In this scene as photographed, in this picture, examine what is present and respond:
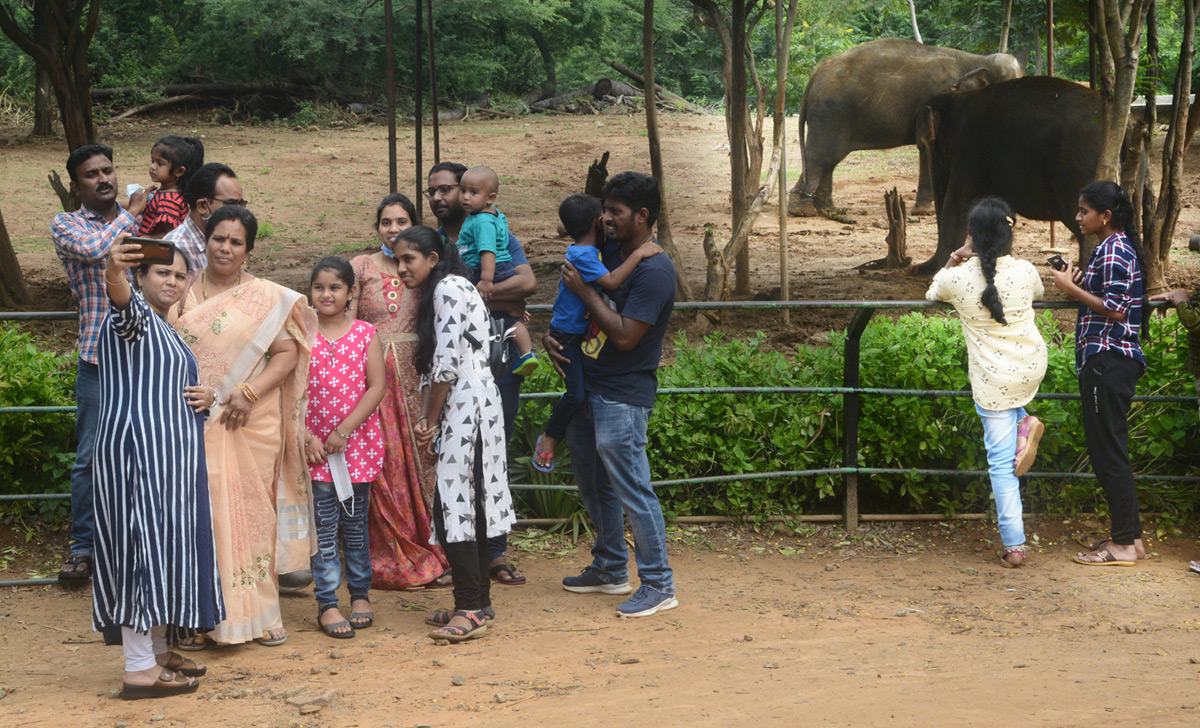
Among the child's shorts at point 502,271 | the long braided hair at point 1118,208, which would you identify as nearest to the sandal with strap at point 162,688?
the child's shorts at point 502,271

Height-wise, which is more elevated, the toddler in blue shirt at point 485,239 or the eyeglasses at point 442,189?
the eyeglasses at point 442,189

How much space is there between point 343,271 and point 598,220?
3.06 ft

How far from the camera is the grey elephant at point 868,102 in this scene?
14.9 meters

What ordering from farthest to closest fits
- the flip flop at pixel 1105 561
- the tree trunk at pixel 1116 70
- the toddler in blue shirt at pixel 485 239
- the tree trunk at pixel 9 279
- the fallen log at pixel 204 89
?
the fallen log at pixel 204 89 < the tree trunk at pixel 9 279 < the tree trunk at pixel 1116 70 < the flip flop at pixel 1105 561 < the toddler in blue shirt at pixel 485 239

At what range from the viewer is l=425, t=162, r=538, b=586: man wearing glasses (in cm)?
448

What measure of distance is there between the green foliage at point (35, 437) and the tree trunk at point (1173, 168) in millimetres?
7348

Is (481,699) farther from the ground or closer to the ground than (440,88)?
closer to the ground

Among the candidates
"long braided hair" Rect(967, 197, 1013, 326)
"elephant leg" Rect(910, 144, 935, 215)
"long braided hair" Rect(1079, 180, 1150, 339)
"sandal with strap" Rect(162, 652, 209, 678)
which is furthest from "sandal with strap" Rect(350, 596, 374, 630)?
"elephant leg" Rect(910, 144, 935, 215)

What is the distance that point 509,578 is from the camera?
4555 millimetres

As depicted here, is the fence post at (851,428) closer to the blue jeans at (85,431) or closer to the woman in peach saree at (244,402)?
the woman in peach saree at (244,402)

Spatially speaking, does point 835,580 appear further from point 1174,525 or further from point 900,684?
point 1174,525

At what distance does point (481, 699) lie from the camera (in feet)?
11.2

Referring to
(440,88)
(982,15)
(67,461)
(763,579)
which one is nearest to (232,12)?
(440,88)

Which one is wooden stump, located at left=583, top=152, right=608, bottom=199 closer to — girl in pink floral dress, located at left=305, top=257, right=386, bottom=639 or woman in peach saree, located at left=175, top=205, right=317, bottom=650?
girl in pink floral dress, located at left=305, top=257, right=386, bottom=639
